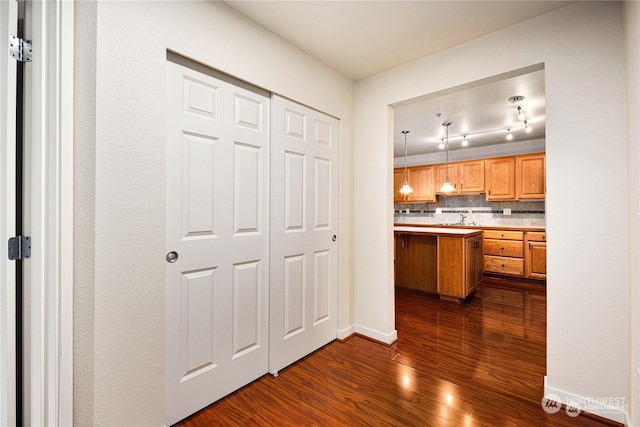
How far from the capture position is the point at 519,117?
4141 millimetres

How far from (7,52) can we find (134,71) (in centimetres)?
45

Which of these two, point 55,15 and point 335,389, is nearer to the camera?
point 55,15

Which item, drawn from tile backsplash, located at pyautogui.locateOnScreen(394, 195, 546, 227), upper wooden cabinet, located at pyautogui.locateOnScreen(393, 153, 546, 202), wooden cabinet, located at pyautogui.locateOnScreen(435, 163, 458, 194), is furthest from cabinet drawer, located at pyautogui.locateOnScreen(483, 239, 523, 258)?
wooden cabinet, located at pyautogui.locateOnScreen(435, 163, 458, 194)

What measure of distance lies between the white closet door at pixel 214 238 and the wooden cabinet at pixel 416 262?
8.99ft

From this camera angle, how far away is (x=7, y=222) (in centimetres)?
117

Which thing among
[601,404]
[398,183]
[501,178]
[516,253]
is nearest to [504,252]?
[516,253]

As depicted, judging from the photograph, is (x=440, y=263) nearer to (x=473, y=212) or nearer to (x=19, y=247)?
(x=473, y=212)

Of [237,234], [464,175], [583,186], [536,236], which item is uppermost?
[464,175]

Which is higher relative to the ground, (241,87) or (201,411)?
(241,87)

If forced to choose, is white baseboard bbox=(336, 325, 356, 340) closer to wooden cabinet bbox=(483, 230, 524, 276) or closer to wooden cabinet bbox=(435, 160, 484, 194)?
wooden cabinet bbox=(483, 230, 524, 276)

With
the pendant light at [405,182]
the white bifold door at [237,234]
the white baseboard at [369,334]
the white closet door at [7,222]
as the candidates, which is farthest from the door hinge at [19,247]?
the pendant light at [405,182]

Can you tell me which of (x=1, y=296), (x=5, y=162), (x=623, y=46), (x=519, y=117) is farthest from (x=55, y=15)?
(x=519, y=117)

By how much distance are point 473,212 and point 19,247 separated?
21.5 ft

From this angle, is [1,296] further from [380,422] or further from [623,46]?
[623,46]
